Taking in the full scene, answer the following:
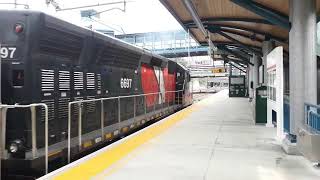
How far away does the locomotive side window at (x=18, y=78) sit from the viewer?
6.15 meters

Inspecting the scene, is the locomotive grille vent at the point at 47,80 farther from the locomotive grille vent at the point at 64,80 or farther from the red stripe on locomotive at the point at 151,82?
the red stripe on locomotive at the point at 151,82

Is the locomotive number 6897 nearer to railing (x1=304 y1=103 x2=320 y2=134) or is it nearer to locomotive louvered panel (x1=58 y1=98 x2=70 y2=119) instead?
locomotive louvered panel (x1=58 y1=98 x2=70 y2=119)

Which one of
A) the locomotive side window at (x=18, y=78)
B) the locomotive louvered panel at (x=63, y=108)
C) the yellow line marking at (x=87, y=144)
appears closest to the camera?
the locomotive side window at (x=18, y=78)

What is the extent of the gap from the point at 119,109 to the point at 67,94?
2.87 meters

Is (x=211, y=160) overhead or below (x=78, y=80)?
below

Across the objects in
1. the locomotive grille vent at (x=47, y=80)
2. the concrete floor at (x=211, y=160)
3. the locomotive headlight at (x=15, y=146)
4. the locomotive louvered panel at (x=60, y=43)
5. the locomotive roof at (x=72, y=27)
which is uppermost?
the locomotive roof at (x=72, y=27)

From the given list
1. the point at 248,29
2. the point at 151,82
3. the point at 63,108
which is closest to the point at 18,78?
the point at 63,108

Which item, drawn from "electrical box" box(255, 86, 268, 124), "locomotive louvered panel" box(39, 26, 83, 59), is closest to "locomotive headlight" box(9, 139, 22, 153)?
"locomotive louvered panel" box(39, 26, 83, 59)

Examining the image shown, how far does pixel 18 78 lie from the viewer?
6172mm

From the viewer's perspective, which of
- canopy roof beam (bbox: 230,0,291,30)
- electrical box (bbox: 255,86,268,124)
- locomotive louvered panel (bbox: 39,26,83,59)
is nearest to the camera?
locomotive louvered panel (bbox: 39,26,83,59)

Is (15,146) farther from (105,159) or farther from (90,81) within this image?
(90,81)

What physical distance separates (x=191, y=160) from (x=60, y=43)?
319 cm

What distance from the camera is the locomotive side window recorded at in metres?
6.15

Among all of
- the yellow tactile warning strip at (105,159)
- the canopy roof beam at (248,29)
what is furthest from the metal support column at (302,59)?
the canopy roof beam at (248,29)
